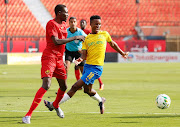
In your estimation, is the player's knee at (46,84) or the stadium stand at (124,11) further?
the stadium stand at (124,11)

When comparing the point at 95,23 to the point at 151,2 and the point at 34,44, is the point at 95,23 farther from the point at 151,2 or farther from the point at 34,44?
the point at 151,2

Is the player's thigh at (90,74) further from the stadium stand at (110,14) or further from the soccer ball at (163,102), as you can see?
the stadium stand at (110,14)

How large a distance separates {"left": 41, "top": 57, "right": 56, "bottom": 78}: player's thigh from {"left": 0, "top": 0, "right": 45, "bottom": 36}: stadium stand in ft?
101

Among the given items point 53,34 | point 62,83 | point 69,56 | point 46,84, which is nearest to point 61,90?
point 62,83

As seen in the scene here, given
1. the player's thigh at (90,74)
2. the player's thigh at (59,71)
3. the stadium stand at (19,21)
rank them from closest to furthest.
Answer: the player's thigh at (59,71) < the player's thigh at (90,74) < the stadium stand at (19,21)

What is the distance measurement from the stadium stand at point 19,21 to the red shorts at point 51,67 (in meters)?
30.6

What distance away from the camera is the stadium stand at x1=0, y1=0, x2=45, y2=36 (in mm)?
38438

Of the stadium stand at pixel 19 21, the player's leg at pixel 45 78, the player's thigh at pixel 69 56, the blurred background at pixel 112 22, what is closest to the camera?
the player's leg at pixel 45 78

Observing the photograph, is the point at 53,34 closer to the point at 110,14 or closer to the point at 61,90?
the point at 61,90

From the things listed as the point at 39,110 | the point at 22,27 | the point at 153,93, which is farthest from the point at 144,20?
the point at 39,110

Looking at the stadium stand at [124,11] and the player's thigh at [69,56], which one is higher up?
the stadium stand at [124,11]

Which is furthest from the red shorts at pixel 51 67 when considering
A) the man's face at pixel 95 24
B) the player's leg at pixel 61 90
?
the man's face at pixel 95 24

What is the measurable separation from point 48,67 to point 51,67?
0.06 metres

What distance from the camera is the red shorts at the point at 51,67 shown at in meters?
7.41
